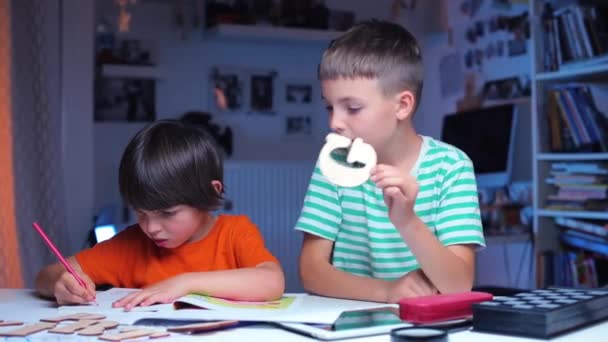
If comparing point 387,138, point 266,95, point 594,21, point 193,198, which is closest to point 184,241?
point 193,198

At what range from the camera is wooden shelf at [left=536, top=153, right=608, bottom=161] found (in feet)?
9.75

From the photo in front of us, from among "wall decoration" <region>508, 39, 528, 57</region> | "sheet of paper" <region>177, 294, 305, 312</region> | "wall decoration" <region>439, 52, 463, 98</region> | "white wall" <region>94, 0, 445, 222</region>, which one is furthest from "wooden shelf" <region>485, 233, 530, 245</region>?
"sheet of paper" <region>177, 294, 305, 312</region>

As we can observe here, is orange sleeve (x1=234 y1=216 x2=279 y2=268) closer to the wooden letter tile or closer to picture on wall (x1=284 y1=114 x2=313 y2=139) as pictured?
the wooden letter tile

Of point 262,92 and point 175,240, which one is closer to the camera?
point 175,240

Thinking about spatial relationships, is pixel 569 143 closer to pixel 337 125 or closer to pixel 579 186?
pixel 579 186

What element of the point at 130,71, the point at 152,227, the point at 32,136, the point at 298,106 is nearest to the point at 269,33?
the point at 298,106

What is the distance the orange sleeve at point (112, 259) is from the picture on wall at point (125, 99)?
274 centimetres

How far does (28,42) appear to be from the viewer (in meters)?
2.29

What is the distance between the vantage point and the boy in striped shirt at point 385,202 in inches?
46.3

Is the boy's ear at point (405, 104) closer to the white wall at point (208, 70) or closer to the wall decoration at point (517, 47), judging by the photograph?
the wall decoration at point (517, 47)

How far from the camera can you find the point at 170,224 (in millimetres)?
1320

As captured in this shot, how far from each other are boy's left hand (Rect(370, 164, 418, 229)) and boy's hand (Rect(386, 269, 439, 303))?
0.11m

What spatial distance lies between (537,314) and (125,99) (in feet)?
11.5

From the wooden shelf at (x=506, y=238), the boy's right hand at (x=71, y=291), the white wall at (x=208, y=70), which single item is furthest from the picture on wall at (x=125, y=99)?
the boy's right hand at (x=71, y=291)
